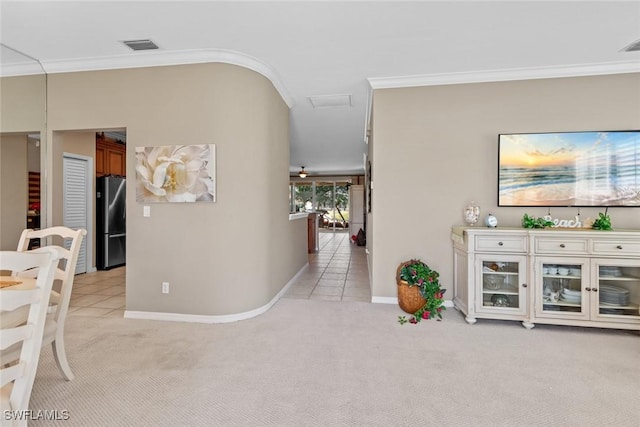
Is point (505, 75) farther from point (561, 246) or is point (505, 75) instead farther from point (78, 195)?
point (78, 195)

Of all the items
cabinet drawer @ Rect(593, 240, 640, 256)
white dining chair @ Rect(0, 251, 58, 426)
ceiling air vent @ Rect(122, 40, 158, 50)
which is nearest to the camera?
white dining chair @ Rect(0, 251, 58, 426)

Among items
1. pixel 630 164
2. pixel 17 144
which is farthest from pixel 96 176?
pixel 630 164

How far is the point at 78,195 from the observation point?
191 inches

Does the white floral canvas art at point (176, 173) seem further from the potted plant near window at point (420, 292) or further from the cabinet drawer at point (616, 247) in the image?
the cabinet drawer at point (616, 247)

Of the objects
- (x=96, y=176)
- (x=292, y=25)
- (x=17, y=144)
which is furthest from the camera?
(x=96, y=176)

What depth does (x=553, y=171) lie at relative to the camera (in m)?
3.10

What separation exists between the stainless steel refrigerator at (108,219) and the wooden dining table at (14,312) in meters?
3.91

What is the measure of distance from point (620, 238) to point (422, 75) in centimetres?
245

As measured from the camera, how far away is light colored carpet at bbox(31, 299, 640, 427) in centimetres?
162

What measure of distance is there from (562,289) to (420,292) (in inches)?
50.9

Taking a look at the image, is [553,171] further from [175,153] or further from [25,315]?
[25,315]

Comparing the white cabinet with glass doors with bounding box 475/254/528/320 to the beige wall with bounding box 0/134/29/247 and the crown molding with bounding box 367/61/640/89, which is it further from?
the beige wall with bounding box 0/134/29/247

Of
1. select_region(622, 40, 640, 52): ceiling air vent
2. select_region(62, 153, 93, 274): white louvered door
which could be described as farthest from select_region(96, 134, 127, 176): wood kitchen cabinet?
select_region(622, 40, 640, 52): ceiling air vent

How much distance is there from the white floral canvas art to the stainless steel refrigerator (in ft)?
9.12
